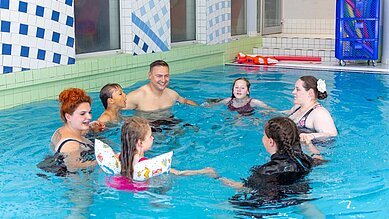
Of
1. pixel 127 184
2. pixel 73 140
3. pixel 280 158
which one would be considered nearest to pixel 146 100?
pixel 73 140

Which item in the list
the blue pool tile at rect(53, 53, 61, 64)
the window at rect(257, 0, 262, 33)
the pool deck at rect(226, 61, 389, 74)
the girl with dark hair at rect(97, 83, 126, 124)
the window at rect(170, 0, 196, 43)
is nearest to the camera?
the girl with dark hair at rect(97, 83, 126, 124)

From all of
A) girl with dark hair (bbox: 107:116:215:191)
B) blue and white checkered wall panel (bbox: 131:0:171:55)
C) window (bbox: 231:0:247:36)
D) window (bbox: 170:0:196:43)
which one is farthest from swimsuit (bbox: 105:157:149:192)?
window (bbox: 231:0:247:36)

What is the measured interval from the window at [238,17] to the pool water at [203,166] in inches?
187

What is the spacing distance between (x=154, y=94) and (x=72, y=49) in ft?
6.35

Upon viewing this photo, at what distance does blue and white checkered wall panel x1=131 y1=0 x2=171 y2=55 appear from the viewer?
10555 mm

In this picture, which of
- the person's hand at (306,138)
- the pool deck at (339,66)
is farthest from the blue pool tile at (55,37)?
the pool deck at (339,66)

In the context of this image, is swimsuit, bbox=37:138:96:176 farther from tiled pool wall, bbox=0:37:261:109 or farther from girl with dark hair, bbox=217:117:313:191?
tiled pool wall, bbox=0:37:261:109

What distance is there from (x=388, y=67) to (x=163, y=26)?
164 inches

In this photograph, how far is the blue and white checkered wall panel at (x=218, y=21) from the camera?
12.7 m

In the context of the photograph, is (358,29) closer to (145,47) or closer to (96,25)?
(145,47)

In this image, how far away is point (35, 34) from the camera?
8562 mm

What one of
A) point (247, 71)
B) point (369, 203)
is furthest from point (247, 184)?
point (247, 71)

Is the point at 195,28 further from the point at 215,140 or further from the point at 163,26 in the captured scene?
the point at 215,140

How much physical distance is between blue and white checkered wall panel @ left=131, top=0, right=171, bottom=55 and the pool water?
64.2 inches
